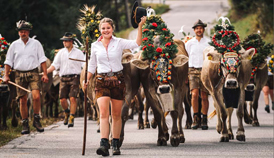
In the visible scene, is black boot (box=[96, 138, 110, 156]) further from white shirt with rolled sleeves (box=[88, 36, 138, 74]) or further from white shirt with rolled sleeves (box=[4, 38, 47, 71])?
white shirt with rolled sleeves (box=[4, 38, 47, 71])

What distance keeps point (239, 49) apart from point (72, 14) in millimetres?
23193

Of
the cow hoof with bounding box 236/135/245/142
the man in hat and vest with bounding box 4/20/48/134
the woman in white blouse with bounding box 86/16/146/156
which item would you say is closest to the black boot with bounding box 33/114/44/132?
the man in hat and vest with bounding box 4/20/48/134

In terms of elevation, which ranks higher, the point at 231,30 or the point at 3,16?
the point at 3,16

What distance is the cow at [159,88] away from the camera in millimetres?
12711

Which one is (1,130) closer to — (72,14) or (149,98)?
(149,98)

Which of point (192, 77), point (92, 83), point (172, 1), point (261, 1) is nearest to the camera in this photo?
point (92, 83)

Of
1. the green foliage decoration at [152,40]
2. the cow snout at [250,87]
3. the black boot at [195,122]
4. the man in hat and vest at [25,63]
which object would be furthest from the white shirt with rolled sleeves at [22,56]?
the cow snout at [250,87]

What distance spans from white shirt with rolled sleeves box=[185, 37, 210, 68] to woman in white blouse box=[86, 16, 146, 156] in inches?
226

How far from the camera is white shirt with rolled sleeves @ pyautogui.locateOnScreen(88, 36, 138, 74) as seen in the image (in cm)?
1118

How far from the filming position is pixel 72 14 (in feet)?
120

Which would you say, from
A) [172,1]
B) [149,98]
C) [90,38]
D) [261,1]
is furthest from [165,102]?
[172,1]

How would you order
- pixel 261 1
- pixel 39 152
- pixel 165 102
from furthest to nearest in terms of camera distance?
pixel 261 1 → pixel 165 102 → pixel 39 152

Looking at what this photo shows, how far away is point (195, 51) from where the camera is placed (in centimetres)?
1689

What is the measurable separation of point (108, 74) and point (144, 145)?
7.70ft
